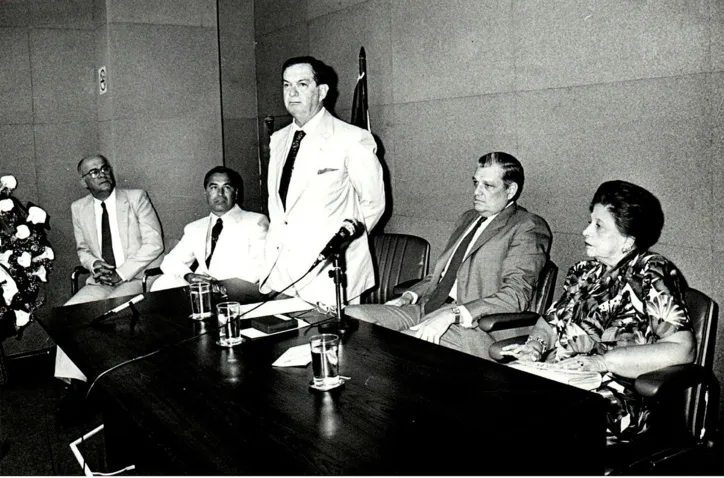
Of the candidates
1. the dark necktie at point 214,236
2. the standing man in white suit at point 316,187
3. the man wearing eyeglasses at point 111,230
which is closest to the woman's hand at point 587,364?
the standing man in white suit at point 316,187

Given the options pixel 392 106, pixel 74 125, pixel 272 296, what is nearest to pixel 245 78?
pixel 74 125

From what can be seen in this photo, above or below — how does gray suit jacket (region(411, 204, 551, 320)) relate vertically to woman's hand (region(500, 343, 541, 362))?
above

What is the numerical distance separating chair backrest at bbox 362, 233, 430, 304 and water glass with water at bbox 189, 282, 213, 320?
4.33 feet

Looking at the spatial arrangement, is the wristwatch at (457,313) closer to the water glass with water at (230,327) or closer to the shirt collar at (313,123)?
the water glass with water at (230,327)

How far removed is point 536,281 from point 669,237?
1.85ft

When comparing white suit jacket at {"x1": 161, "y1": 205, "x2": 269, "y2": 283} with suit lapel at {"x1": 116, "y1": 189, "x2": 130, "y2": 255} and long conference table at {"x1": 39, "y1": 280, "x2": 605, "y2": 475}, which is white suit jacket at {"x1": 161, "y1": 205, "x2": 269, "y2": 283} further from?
long conference table at {"x1": 39, "y1": 280, "x2": 605, "y2": 475}

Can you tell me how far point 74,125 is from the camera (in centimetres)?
535

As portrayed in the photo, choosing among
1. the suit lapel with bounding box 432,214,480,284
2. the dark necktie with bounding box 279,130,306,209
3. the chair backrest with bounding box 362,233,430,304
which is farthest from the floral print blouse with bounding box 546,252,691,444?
the dark necktie with bounding box 279,130,306,209

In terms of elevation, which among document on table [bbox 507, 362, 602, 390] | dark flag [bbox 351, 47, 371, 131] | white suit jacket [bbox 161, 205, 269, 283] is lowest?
document on table [bbox 507, 362, 602, 390]

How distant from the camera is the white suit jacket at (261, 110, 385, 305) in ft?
12.2

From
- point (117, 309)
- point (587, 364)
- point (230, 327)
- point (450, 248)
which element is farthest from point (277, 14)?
point (587, 364)

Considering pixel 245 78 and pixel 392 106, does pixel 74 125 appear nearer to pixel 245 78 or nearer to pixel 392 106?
pixel 245 78

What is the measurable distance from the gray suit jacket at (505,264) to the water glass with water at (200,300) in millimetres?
1098

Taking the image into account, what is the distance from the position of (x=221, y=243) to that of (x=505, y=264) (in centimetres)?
205
